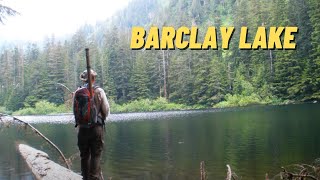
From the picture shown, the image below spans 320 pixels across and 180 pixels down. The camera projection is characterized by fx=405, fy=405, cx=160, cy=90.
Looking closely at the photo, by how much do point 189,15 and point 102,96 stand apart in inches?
4872

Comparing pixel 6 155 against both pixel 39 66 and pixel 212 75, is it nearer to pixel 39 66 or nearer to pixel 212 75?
pixel 212 75

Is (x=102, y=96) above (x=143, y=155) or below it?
above

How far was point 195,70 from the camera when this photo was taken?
7888 cm

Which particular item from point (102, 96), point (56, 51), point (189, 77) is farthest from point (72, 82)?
point (102, 96)

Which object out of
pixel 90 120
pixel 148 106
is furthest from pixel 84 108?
pixel 148 106

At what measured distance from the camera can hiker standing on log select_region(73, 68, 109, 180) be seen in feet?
22.3

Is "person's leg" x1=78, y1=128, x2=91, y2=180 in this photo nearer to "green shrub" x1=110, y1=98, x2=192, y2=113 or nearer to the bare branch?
the bare branch

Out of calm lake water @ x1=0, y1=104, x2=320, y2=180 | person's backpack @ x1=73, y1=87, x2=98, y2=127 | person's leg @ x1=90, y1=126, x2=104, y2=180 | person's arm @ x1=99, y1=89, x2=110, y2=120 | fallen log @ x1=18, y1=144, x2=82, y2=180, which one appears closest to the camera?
person's backpack @ x1=73, y1=87, x2=98, y2=127

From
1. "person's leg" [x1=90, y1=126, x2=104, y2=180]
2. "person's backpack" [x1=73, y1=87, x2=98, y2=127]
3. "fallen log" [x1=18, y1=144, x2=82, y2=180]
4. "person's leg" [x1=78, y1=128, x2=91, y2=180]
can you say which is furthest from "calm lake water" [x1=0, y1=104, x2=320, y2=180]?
"person's backpack" [x1=73, y1=87, x2=98, y2=127]

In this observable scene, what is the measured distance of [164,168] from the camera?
17.4m

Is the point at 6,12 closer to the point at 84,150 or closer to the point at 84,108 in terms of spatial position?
the point at 84,108

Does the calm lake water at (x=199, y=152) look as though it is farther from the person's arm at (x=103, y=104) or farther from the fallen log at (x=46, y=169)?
the person's arm at (x=103, y=104)

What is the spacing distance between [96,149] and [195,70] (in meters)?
72.4

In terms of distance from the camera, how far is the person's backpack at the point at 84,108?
6770 millimetres
